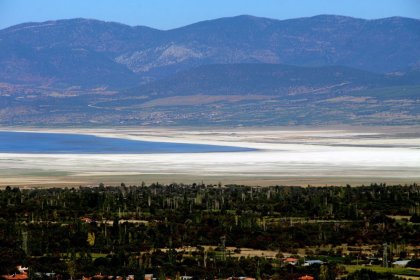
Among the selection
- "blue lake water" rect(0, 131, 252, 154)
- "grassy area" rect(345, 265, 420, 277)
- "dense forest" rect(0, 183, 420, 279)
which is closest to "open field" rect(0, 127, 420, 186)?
"blue lake water" rect(0, 131, 252, 154)

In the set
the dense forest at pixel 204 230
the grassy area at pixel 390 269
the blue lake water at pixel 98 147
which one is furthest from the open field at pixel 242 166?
the grassy area at pixel 390 269

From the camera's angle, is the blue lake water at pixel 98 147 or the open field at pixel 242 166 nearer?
the open field at pixel 242 166

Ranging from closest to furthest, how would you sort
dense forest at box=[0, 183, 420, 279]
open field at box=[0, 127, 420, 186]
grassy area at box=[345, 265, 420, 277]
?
grassy area at box=[345, 265, 420, 277]
dense forest at box=[0, 183, 420, 279]
open field at box=[0, 127, 420, 186]

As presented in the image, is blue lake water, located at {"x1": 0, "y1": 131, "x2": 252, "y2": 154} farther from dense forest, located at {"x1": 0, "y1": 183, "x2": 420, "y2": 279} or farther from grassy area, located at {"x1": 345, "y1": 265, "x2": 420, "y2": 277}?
grassy area, located at {"x1": 345, "y1": 265, "x2": 420, "y2": 277}

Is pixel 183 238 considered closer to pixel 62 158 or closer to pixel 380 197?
pixel 380 197

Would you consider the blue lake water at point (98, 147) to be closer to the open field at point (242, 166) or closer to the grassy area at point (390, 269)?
the open field at point (242, 166)

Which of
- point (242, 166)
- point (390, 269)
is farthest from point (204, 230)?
point (242, 166)

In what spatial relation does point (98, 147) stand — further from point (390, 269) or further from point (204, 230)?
point (390, 269)
